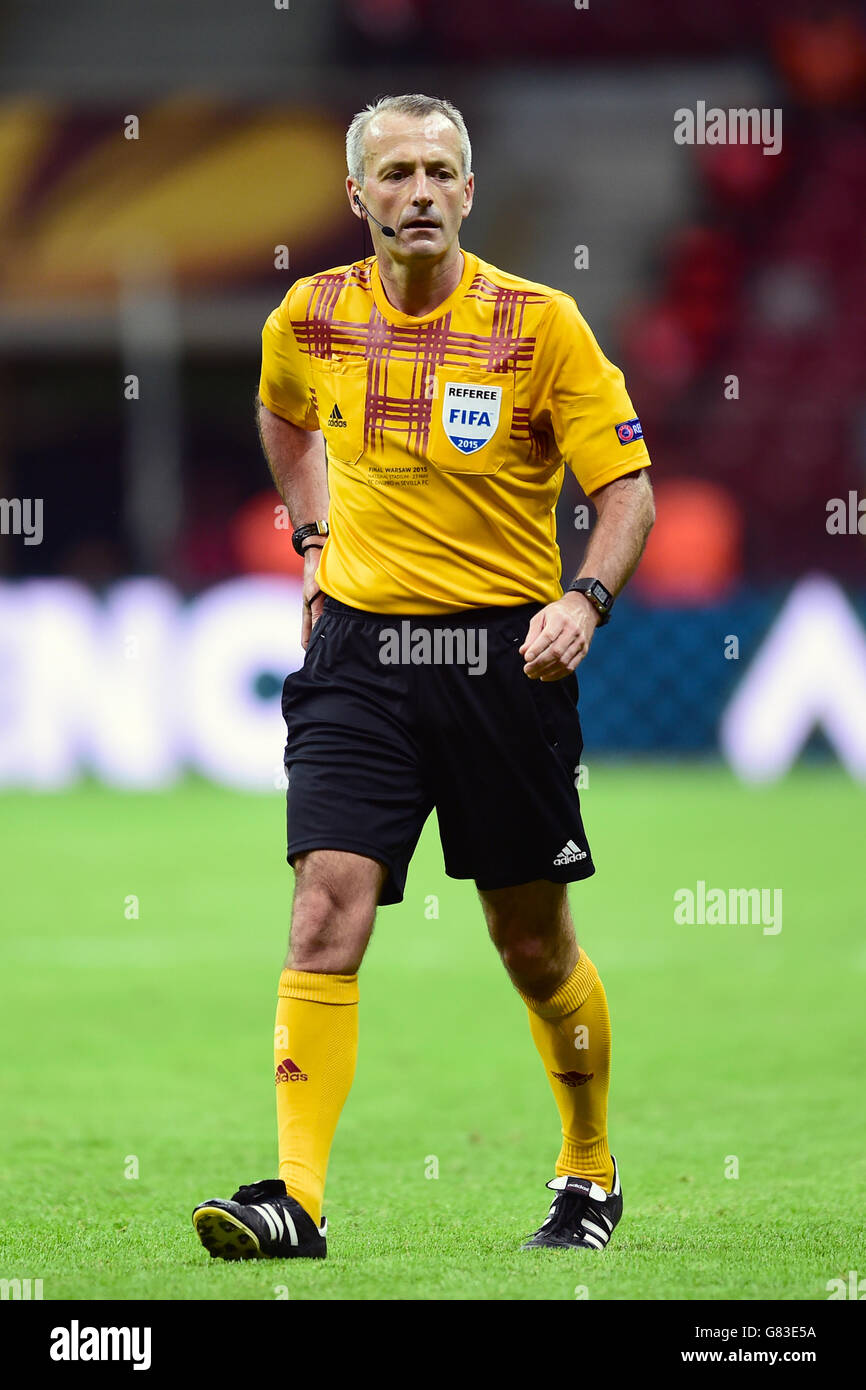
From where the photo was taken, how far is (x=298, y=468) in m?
4.47

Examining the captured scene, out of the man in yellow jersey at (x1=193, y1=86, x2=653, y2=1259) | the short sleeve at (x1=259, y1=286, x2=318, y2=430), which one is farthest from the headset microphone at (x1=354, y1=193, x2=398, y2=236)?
the short sleeve at (x1=259, y1=286, x2=318, y2=430)

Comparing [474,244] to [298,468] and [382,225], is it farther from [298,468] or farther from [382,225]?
[382,225]

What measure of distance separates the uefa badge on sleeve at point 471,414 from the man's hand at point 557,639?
38cm

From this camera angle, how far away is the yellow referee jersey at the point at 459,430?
394 cm

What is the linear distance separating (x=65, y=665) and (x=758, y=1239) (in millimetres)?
9056

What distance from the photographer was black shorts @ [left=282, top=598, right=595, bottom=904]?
13.0ft

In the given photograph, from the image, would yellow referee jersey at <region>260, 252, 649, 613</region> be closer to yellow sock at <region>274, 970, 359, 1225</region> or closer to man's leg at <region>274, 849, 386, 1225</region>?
man's leg at <region>274, 849, 386, 1225</region>

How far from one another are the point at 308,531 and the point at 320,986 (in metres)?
1.08

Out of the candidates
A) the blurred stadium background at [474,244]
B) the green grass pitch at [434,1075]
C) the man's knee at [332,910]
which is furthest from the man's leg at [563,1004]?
the blurred stadium background at [474,244]

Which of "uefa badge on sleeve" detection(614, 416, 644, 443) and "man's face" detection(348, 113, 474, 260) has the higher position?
"man's face" detection(348, 113, 474, 260)

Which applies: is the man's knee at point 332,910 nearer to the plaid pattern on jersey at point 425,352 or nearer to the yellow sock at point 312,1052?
the yellow sock at point 312,1052

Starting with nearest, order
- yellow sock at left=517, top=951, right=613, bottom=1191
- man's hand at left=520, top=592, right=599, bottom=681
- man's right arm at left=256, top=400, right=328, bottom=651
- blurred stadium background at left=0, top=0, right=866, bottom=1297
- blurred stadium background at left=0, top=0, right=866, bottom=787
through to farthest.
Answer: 1. man's hand at left=520, top=592, right=599, bottom=681
2. yellow sock at left=517, top=951, right=613, bottom=1191
3. man's right arm at left=256, top=400, right=328, bottom=651
4. blurred stadium background at left=0, top=0, right=866, bottom=1297
5. blurred stadium background at left=0, top=0, right=866, bottom=787

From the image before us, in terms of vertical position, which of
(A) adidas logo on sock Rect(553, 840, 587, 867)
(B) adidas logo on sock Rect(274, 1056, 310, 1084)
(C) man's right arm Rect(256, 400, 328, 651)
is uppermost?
(C) man's right arm Rect(256, 400, 328, 651)

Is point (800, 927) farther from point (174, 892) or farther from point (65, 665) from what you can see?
point (65, 665)
